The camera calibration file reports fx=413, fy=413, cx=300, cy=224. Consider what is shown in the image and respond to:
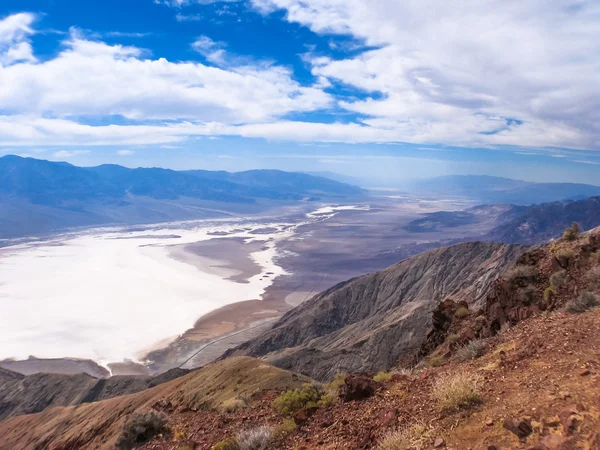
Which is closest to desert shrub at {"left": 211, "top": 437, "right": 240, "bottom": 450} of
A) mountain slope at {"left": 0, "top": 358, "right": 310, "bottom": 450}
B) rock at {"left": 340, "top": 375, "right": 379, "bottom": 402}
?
rock at {"left": 340, "top": 375, "right": 379, "bottom": 402}

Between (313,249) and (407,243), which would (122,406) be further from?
(407,243)

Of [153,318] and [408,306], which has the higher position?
[408,306]

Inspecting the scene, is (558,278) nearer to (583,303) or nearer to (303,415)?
(583,303)

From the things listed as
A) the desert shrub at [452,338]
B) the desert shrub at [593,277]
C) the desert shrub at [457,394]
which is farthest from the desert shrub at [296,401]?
the desert shrub at [593,277]

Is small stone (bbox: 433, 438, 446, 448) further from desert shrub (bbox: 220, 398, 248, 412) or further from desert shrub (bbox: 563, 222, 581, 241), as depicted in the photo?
desert shrub (bbox: 563, 222, 581, 241)

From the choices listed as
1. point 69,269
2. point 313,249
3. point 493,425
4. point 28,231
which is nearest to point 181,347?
point 493,425

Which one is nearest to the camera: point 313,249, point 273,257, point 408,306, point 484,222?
point 408,306

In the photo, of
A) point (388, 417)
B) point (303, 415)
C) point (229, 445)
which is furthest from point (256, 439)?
point (388, 417)
